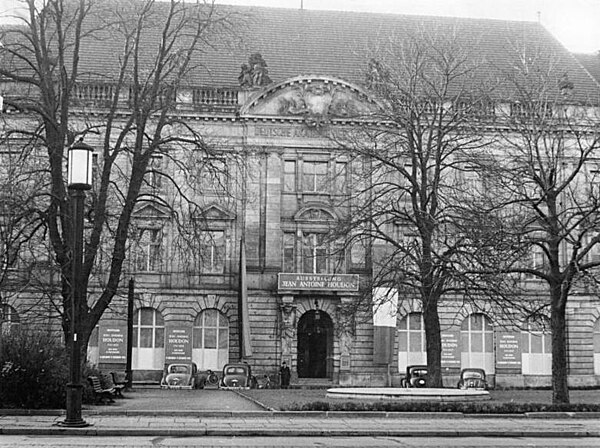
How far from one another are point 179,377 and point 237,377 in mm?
2827

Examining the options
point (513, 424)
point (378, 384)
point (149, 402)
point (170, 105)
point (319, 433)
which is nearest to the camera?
point (319, 433)

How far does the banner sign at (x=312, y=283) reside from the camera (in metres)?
51.5

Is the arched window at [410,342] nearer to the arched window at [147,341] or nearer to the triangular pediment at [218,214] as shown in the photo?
the triangular pediment at [218,214]

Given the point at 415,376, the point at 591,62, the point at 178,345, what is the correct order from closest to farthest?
1. the point at 415,376
2. the point at 178,345
3. the point at 591,62

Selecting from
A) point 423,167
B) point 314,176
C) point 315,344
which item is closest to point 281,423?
point 423,167

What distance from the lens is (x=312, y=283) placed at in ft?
169

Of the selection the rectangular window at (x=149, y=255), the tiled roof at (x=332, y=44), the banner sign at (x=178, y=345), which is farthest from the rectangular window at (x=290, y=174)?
the banner sign at (x=178, y=345)

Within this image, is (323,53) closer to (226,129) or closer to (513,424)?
(226,129)

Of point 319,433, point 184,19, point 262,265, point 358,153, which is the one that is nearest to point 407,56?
point 358,153

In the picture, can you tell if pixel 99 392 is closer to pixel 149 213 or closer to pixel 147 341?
pixel 147 341

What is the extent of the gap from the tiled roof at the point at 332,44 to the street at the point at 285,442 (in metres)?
36.1

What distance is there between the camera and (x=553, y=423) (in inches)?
950

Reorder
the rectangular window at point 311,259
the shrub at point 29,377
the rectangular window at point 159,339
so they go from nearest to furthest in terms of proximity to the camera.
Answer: the shrub at point 29,377 < the rectangular window at point 159,339 < the rectangular window at point 311,259

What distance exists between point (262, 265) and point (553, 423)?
29084mm
